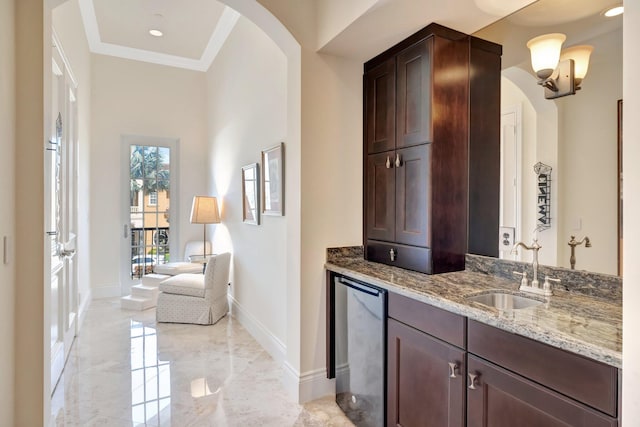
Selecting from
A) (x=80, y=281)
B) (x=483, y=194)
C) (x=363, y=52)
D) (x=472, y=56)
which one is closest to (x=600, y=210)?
(x=483, y=194)

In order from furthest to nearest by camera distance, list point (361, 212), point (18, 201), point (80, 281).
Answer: point (80, 281) → point (361, 212) → point (18, 201)

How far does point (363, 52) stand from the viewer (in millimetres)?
2389

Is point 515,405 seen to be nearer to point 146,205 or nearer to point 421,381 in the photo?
point 421,381

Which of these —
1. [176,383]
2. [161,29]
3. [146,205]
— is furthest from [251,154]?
[146,205]

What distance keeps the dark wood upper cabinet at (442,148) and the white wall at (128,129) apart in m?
4.02

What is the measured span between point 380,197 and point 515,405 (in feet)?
4.67

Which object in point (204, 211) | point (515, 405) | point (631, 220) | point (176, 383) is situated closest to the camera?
point (631, 220)

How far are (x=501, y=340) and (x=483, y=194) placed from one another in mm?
1073

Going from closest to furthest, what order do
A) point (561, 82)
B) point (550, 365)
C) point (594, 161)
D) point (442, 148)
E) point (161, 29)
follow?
point (550, 365), point (594, 161), point (561, 82), point (442, 148), point (161, 29)

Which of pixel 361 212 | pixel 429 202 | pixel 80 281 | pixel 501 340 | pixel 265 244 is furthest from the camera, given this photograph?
pixel 80 281

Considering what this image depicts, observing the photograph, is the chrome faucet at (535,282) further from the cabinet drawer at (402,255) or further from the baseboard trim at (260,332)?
the baseboard trim at (260,332)

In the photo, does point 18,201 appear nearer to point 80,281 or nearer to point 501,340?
point 501,340

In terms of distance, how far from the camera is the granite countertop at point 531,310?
1.08 metres

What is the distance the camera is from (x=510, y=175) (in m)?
2.03
